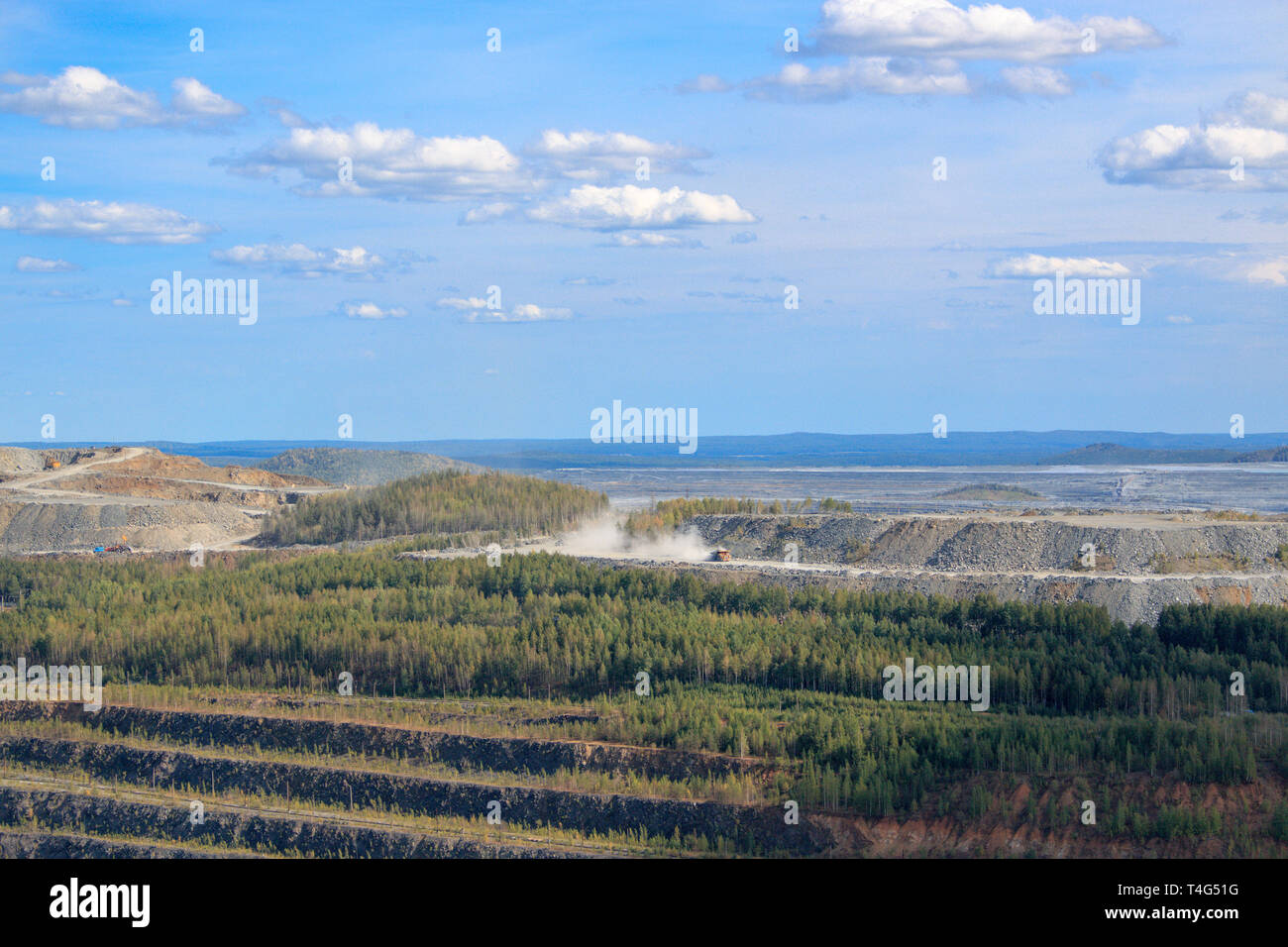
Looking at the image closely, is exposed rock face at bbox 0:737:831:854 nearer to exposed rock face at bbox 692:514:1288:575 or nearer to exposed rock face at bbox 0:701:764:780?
exposed rock face at bbox 0:701:764:780

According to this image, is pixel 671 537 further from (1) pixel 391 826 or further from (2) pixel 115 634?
(1) pixel 391 826

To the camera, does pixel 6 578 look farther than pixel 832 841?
Yes

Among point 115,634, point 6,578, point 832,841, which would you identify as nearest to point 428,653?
point 115,634

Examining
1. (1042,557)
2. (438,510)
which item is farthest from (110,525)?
(1042,557)

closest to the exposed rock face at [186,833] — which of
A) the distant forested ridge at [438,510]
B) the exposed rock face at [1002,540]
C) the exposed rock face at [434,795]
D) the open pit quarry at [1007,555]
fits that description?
the exposed rock face at [434,795]
